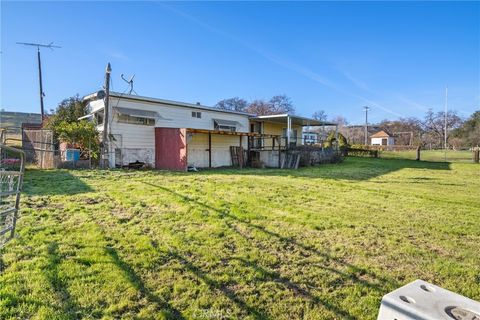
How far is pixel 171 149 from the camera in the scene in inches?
489

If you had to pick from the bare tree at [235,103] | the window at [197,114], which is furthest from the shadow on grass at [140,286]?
the bare tree at [235,103]

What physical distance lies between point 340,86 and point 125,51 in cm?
2725

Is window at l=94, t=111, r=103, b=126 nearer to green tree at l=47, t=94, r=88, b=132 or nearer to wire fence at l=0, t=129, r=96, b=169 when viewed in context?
wire fence at l=0, t=129, r=96, b=169

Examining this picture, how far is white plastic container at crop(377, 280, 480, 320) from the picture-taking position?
1.24 m

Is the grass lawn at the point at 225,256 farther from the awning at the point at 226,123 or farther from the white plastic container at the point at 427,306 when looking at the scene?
the awning at the point at 226,123

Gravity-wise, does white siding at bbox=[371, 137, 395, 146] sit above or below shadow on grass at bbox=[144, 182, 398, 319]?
above

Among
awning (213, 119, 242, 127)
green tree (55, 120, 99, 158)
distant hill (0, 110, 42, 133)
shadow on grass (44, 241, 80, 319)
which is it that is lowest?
shadow on grass (44, 241, 80, 319)

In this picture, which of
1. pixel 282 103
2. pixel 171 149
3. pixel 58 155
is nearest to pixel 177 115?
pixel 171 149

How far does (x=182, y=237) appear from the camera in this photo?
362 centimetres

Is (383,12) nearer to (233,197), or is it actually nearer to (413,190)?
(413,190)

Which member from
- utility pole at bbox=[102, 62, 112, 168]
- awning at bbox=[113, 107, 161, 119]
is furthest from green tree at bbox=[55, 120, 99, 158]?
awning at bbox=[113, 107, 161, 119]

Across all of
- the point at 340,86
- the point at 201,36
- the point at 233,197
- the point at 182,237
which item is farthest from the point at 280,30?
the point at 340,86

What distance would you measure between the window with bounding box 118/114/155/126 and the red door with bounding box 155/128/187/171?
48 centimetres

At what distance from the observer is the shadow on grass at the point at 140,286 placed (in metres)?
2.07
